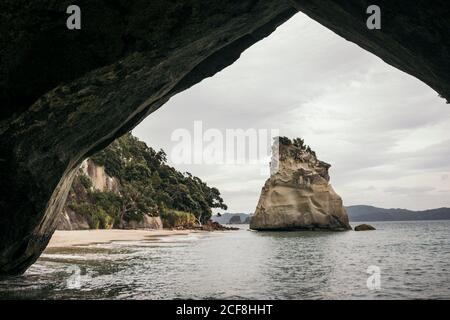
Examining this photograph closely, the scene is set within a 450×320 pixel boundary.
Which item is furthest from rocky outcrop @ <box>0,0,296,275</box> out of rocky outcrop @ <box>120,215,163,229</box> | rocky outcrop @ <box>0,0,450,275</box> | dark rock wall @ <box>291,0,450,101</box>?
rocky outcrop @ <box>120,215,163,229</box>

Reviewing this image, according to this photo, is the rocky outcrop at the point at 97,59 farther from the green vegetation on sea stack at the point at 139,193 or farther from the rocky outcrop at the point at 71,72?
the green vegetation on sea stack at the point at 139,193

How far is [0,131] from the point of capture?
7277 millimetres

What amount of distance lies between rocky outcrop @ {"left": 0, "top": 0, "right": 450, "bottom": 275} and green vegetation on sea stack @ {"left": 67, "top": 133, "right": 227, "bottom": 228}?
37.3 meters

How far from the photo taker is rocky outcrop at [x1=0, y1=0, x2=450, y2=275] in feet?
22.8

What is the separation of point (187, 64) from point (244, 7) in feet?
8.02

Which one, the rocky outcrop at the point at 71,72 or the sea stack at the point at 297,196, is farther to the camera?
the sea stack at the point at 297,196

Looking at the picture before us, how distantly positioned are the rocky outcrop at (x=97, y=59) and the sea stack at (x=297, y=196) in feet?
172

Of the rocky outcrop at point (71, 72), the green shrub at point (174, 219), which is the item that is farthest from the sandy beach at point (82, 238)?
the green shrub at point (174, 219)

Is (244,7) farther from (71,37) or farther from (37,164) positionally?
(37,164)

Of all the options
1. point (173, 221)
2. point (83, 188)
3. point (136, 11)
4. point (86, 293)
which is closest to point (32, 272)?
point (86, 293)

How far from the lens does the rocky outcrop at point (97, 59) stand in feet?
22.8

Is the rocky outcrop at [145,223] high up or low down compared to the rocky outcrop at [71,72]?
down

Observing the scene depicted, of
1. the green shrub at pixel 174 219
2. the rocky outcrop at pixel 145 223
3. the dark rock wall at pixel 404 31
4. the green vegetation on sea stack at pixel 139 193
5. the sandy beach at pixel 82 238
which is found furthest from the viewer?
the green shrub at pixel 174 219

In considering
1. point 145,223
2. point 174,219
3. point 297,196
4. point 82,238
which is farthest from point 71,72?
point 174,219
